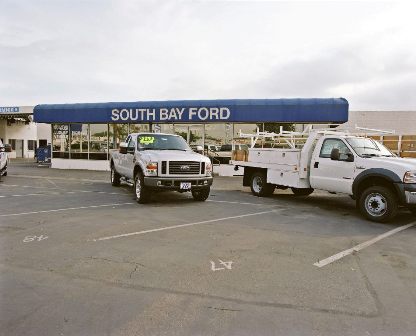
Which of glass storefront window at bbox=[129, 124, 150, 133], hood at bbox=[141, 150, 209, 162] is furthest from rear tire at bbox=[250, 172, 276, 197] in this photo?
glass storefront window at bbox=[129, 124, 150, 133]

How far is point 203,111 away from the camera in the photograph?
20.1 meters

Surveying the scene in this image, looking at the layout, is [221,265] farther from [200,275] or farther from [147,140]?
[147,140]

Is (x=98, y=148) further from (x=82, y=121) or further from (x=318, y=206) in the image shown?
(x=318, y=206)

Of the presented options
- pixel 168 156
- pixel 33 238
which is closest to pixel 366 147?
pixel 168 156

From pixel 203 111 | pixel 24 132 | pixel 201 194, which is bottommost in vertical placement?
pixel 201 194

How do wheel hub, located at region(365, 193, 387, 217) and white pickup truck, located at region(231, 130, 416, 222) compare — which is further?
wheel hub, located at region(365, 193, 387, 217)

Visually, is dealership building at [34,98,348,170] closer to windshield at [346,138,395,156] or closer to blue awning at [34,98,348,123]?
blue awning at [34,98,348,123]

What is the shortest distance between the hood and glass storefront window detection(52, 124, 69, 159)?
15.7m

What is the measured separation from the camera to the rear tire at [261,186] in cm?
1193

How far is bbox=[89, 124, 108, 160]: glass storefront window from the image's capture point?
2314cm

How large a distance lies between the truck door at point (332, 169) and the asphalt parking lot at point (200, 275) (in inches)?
36.6

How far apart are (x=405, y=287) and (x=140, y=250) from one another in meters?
3.62

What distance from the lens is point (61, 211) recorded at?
8.78 metres

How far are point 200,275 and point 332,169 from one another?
5945mm
